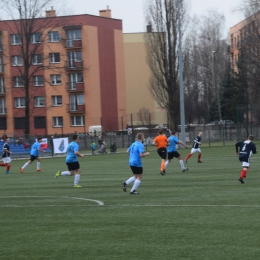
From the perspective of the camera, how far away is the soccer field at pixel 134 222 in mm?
9633

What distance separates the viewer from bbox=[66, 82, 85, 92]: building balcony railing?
7431 cm

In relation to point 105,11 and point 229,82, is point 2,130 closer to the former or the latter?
point 105,11

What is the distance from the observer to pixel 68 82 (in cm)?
7469

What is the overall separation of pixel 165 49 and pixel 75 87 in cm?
1643

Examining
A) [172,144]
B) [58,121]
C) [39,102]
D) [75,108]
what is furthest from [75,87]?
[172,144]

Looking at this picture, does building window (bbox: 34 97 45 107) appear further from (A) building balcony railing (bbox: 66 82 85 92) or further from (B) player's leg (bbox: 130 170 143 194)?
(B) player's leg (bbox: 130 170 143 194)

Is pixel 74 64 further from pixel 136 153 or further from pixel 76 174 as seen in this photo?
pixel 136 153

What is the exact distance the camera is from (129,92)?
87.6 meters

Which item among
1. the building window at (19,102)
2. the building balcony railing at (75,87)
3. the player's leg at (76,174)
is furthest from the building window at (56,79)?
the player's leg at (76,174)

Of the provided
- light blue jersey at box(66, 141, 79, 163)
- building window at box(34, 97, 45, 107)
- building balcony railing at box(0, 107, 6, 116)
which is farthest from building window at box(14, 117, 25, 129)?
light blue jersey at box(66, 141, 79, 163)

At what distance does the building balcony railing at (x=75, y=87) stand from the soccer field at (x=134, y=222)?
175ft

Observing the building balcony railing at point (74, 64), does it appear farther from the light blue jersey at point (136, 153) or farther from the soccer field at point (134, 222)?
the light blue jersey at point (136, 153)

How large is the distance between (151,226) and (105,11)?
70.3 m

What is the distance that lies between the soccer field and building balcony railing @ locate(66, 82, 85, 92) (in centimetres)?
5347
